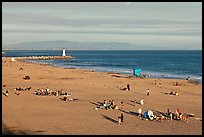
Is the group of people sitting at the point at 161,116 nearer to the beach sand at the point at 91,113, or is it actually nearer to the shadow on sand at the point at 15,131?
the beach sand at the point at 91,113

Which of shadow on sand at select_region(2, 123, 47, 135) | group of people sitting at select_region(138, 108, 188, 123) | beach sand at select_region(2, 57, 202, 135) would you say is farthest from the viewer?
group of people sitting at select_region(138, 108, 188, 123)

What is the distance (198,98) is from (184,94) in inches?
103

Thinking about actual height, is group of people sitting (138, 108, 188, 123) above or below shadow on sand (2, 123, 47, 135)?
above

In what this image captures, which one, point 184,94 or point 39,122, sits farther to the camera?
point 184,94

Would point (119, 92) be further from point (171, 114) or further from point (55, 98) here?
point (171, 114)

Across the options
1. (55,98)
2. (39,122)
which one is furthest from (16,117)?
(55,98)

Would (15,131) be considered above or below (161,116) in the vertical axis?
below

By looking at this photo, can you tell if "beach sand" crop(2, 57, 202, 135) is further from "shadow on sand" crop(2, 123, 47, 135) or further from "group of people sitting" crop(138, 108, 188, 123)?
"group of people sitting" crop(138, 108, 188, 123)

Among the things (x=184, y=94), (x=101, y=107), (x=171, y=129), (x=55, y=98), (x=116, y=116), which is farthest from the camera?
(x=184, y=94)

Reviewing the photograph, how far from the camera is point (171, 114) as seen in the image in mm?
21609

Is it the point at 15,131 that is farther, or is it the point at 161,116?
the point at 161,116

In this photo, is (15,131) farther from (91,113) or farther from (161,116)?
(161,116)

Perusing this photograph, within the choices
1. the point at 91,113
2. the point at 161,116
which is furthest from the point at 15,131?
the point at 161,116

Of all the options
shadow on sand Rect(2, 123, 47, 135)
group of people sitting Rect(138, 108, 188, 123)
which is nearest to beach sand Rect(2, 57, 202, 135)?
shadow on sand Rect(2, 123, 47, 135)
